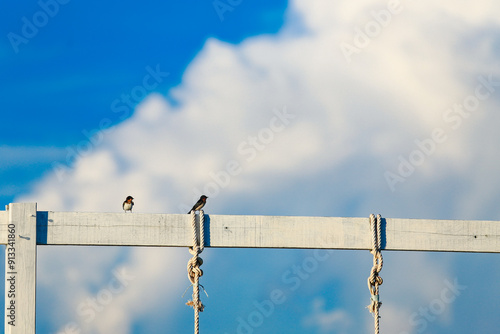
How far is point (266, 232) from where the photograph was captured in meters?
5.29

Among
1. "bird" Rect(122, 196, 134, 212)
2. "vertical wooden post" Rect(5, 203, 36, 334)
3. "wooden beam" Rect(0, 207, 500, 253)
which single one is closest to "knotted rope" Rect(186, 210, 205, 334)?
"wooden beam" Rect(0, 207, 500, 253)

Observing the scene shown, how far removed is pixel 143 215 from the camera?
518 centimetres

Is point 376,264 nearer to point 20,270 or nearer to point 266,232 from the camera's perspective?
point 266,232

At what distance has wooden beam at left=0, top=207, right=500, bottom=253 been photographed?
5.12 metres

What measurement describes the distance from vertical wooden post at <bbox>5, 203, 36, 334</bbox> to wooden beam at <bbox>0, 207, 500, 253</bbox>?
0.29 feet

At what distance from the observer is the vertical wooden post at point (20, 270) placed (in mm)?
4984

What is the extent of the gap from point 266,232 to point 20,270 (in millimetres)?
1740

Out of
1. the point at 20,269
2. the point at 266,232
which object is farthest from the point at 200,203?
the point at 20,269

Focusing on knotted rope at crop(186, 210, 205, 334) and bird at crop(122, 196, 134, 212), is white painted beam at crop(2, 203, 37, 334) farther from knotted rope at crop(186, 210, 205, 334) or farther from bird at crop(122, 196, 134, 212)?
bird at crop(122, 196, 134, 212)

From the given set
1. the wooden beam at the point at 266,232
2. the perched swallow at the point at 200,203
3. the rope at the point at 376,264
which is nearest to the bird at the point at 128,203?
the perched swallow at the point at 200,203

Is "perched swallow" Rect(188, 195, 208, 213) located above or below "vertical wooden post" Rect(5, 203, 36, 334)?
above

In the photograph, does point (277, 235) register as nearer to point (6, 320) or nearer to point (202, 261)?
point (202, 261)

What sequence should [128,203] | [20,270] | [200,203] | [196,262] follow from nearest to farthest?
1. [20,270]
2. [196,262]
3. [200,203]
4. [128,203]

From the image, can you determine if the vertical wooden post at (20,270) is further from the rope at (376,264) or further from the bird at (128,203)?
the bird at (128,203)
